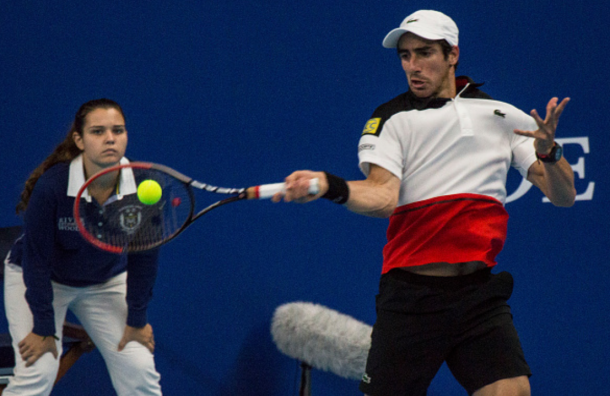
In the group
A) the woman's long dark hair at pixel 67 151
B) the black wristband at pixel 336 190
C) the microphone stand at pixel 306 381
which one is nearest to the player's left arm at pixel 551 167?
the black wristband at pixel 336 190

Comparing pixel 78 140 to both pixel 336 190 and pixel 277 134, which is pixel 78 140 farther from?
pixel 336 190

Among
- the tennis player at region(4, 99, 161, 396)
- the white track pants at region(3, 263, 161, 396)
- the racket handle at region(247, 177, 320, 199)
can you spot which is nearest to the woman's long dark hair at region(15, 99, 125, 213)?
the tennis player at region(4, 99, 161, 396)

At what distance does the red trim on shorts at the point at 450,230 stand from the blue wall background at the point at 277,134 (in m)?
1.43

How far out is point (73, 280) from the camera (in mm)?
3092

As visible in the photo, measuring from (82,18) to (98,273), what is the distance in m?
1.27

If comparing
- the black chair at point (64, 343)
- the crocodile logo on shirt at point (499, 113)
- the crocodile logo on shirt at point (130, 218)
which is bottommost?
the black chair at point (64, 343)

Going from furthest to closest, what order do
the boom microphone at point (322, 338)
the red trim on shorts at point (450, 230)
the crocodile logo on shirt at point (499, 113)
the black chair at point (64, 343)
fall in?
the boom microphone at point (322, 338)
the black chair at point (64, 343)
the crocodile logo on shirt at point (499, 113)
the red trim on shorts at point (450, 230)

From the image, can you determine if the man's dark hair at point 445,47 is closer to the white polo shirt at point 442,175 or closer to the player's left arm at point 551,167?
the white polo shirt at point 442,175

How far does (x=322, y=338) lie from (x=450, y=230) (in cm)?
125

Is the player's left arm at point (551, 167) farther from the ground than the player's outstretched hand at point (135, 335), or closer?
farther from the ground

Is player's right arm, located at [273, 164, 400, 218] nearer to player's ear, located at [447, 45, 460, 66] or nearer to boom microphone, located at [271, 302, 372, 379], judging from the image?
player's ear, located at [447, 45, 460, 66]

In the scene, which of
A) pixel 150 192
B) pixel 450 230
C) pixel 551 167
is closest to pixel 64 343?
pixel 150 192

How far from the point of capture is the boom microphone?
3.37 metres

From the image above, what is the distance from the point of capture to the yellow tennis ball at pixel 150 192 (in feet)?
8.62
